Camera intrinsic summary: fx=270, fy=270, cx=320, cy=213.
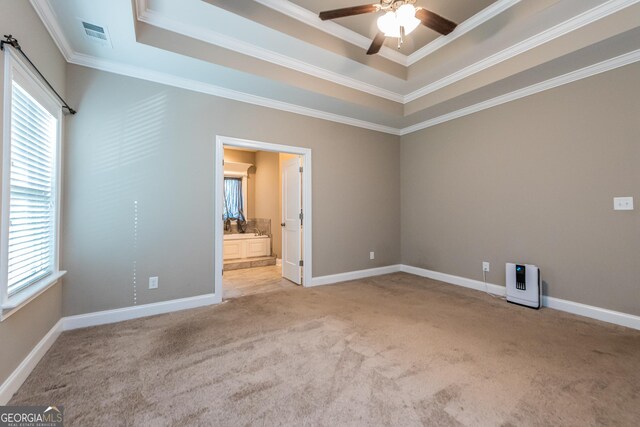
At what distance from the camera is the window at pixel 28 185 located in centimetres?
169

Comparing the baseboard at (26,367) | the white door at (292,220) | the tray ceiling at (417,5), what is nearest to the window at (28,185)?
the baseboard at (26,367)

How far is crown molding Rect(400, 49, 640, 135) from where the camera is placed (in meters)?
2.71

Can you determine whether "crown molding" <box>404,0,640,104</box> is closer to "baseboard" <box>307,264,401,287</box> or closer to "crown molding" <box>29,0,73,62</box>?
"baseboard" <box>307,264,401,287</box>

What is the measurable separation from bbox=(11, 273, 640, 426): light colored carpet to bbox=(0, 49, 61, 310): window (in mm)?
674

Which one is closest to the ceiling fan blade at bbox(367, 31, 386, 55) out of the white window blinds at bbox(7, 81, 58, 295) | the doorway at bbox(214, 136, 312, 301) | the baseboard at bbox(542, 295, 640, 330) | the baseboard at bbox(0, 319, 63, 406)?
the doorway at bbox(214, 136, 312, 301)

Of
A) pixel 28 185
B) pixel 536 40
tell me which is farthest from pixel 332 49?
pixel 28 185

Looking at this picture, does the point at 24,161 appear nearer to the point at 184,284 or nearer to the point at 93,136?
the point at 93,136

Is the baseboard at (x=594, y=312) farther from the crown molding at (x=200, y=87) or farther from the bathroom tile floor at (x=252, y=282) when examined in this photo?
the crown molding at (x=200, y=87)

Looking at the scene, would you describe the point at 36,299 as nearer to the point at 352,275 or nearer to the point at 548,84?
the point at 352,275

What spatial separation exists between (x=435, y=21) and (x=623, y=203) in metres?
2.66

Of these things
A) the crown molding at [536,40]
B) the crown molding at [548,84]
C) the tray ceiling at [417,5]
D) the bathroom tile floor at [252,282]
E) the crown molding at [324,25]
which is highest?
the tray ceiling at [417,5]

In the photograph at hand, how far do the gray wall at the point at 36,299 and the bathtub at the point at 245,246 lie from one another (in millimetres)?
3345

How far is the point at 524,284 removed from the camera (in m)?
3.28

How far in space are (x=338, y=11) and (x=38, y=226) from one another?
2986 mm
